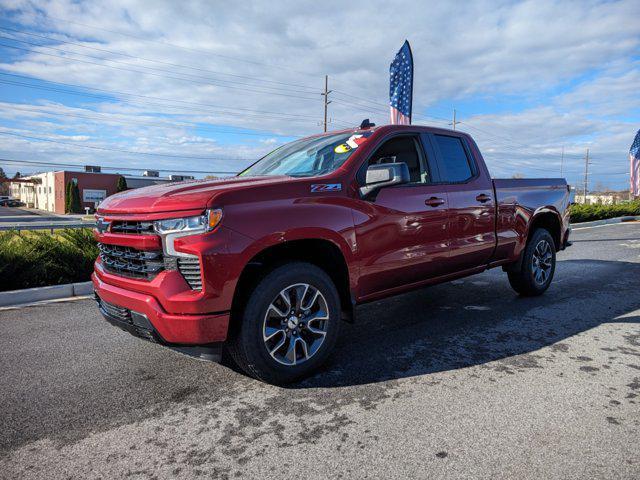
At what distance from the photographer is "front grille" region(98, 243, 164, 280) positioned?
285cm

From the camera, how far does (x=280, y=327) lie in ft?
10.1

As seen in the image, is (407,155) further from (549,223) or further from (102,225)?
(549,223)

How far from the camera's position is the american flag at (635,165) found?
2711 cm

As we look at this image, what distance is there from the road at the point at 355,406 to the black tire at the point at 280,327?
136mm

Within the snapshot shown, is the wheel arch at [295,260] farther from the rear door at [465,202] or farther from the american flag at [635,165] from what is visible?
the american flag at [635,165]

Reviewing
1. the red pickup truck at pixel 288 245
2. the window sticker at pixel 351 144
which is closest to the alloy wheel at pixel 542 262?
the red pickup truck at pixel 288 245

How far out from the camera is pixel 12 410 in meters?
2.80

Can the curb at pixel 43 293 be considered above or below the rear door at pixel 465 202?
below

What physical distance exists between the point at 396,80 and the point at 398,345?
13204 millimetres

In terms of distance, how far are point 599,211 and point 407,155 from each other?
70.4ft

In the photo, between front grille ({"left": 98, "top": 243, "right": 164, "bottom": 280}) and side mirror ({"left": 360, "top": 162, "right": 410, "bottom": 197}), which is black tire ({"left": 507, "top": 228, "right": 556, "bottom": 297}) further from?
front grille ({"left": 98, "top": 243, "right": 164, "bottom": 280})

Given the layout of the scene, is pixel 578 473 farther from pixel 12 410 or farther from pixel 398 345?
pixel 12 410

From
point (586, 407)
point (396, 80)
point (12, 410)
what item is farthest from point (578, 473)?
point (396, 80)

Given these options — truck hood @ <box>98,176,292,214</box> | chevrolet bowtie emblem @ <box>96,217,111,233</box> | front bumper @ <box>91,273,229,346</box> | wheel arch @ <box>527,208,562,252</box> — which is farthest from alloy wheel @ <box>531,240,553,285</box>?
chevrolet bowtie emblem @ <box>96,217,111,233</box>
